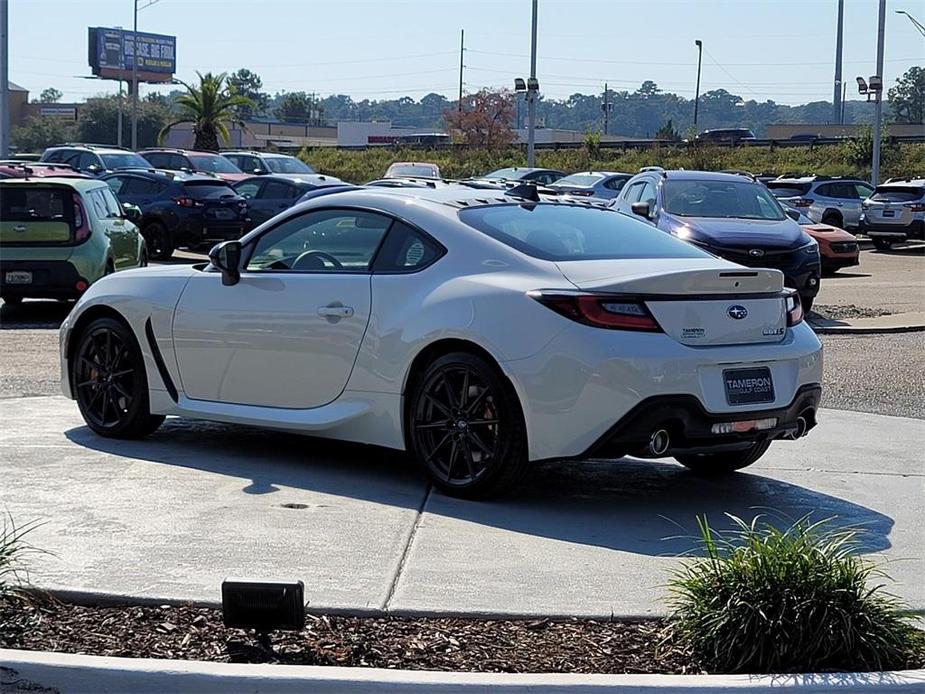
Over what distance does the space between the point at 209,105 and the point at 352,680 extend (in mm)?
53743

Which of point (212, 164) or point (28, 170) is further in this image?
point (212, 164)

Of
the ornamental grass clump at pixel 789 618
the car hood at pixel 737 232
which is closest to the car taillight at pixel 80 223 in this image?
the car hood at pixel 737 232

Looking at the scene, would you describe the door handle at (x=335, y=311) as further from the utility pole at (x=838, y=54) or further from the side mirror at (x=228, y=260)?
the utility pole at (x=838, y=54)

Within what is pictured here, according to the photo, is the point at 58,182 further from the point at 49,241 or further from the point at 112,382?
the point at 112,382

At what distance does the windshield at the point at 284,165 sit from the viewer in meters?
36.5

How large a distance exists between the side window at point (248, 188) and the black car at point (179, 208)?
8.33 feet

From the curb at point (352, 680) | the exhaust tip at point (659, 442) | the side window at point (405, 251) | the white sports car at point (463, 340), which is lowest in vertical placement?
the curb at point (352, 680)

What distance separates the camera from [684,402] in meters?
6.48

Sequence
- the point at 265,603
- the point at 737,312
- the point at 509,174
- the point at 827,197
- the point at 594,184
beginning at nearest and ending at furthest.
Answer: the point at 265,603
the point at 737,312
the point at 594,184
the point at 827,197
the point at 509,174

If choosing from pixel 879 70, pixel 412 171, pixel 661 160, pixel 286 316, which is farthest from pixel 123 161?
pixel 661 160

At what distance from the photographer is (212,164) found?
3594 cm

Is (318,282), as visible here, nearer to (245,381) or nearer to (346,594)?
(245,381)

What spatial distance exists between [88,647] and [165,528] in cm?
153

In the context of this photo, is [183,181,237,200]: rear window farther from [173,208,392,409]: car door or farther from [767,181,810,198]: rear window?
[173,208,392,409]: car door
